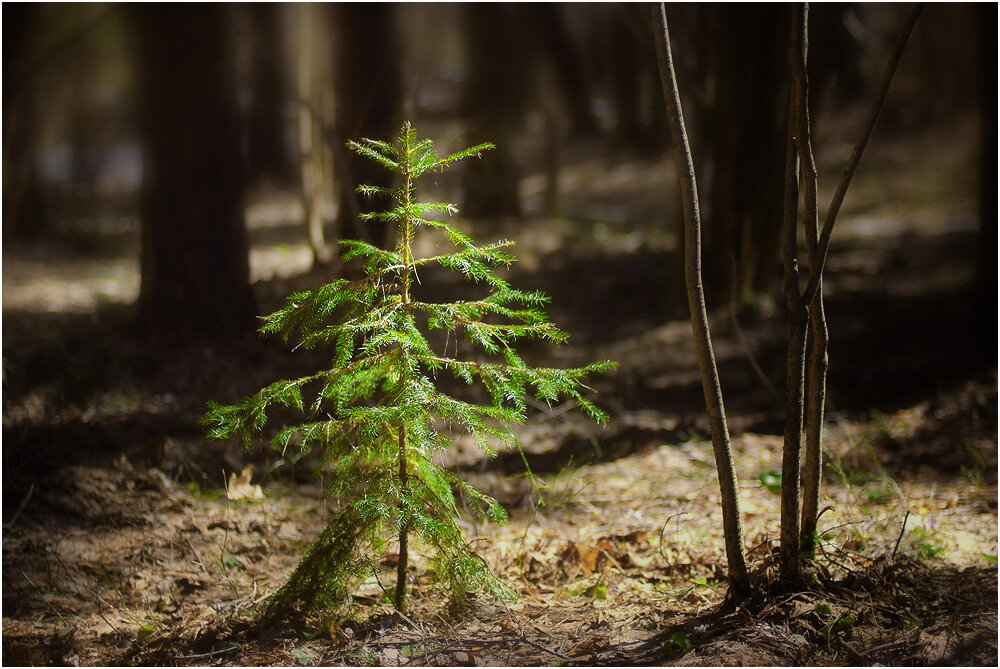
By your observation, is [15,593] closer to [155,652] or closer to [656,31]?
[155,652]

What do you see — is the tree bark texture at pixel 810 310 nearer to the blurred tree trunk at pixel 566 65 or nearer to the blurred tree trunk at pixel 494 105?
the blurred tree trunk at pixel 494 105

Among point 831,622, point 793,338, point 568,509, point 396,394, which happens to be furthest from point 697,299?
point 568,509

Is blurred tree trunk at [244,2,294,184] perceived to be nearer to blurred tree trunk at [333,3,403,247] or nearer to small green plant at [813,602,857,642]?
blurred tree trunk at [333,3,403,247]

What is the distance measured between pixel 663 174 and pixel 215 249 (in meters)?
12.0

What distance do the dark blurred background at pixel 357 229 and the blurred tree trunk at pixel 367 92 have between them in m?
0.02

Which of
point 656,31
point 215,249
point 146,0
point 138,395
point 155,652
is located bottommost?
point 155,652

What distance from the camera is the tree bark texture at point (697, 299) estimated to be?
109 inches

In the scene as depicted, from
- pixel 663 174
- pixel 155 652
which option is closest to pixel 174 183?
pixel 155 652

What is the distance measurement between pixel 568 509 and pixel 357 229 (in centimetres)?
242

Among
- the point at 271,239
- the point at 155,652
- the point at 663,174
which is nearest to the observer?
Result: the point at 155,652

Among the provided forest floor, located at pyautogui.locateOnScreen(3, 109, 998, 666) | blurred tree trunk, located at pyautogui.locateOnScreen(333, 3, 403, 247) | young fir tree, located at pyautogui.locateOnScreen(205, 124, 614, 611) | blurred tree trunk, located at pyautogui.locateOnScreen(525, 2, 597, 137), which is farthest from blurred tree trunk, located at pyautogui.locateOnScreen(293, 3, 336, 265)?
blurred tree trunk, located at pyautogui.locateOnScreen(525, 2, 597, 137)

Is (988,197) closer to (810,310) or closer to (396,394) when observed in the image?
(810,310)

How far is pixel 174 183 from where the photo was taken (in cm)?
580

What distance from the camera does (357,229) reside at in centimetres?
529
